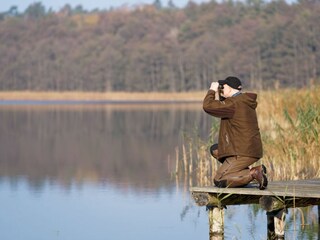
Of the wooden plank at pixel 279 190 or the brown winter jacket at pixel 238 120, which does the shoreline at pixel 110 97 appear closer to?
the wooden plank at pixel 279 190

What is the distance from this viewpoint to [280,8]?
215ft

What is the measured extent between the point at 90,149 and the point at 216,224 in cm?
1228

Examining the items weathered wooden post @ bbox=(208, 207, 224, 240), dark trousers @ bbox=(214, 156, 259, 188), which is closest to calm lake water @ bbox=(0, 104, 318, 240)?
weathered wooden post @ bbox=(208, 207, 224, 240)

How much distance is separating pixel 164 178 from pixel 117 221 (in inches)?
150

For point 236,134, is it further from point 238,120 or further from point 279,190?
point 279,190

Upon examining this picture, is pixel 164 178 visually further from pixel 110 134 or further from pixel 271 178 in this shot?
pixel 110 134

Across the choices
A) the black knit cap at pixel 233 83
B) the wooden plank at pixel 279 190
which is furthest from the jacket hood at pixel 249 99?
the wooden plank at pixel 279 190

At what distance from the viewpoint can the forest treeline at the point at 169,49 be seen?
55.9 meters

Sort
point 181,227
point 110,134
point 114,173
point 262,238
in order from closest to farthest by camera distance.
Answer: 1. point 262,238
2. point 181,227
3. point 114,173
4. point 110,134

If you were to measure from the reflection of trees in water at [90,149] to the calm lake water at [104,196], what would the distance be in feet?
0.06

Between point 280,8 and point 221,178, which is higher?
point 280,8

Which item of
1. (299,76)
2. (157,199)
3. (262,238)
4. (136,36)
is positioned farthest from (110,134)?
(136,36)

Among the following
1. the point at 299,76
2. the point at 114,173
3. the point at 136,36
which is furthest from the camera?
the point at 136,36

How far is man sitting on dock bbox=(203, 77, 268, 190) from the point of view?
6898mm
